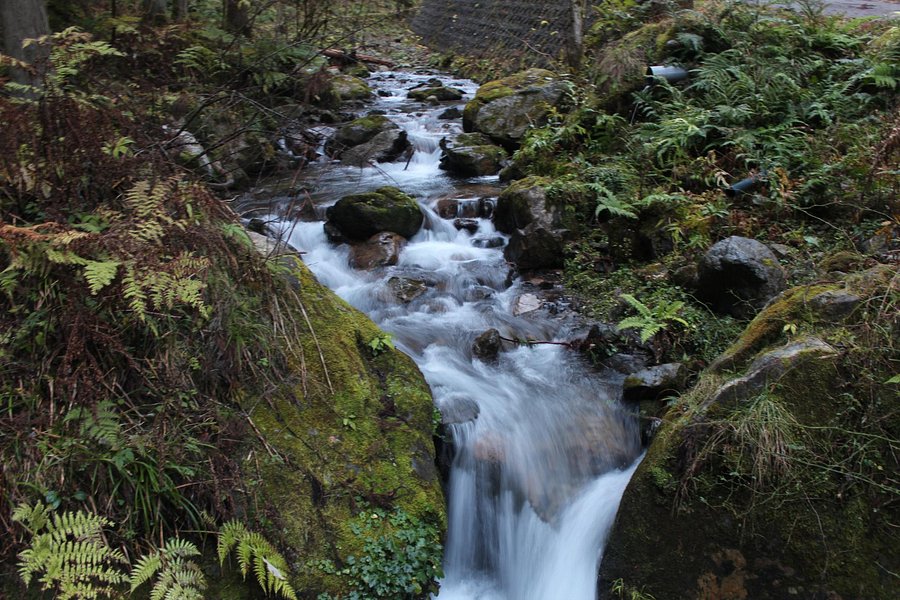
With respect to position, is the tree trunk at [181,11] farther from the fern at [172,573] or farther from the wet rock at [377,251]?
the fern at [172,573]

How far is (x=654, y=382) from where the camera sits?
521cm

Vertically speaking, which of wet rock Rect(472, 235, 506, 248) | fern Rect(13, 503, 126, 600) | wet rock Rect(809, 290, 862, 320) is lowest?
wet rock Rect(472, 235, 506, 248)

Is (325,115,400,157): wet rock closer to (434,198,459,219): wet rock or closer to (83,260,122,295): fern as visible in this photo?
(434,198,459,219): wet rock

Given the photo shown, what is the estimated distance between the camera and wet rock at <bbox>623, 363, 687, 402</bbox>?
5191 mm

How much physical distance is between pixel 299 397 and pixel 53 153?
2.18 meters

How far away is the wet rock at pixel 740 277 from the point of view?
18.5 feet

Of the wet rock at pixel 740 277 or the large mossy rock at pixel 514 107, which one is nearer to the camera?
the wet rock at pixel 740 277

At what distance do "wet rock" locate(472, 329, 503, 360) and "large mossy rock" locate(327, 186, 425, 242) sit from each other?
2680 mm

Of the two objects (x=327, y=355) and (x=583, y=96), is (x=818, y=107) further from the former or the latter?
(x=327, y=355)

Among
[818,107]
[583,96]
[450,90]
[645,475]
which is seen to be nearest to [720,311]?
[645,475]

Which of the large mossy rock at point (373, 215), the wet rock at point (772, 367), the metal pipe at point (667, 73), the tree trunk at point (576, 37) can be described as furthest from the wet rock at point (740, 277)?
the tree trunk at point (576, 37)

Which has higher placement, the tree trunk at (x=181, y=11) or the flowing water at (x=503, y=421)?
the tree trunk at (x=181, y=11)

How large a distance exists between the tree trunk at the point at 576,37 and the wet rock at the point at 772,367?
34.1ft

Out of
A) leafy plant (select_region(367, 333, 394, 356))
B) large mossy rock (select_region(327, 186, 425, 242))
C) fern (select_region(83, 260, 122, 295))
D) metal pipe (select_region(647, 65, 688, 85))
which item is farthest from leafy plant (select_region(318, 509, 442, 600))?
metal pipe (select_region(647, 65, 688, 85))
